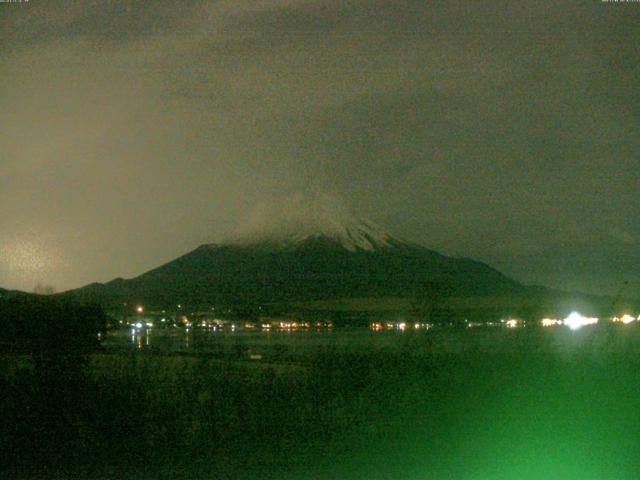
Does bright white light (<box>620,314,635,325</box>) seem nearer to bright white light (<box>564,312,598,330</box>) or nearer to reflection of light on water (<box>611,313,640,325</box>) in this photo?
reflection of light on water (<box>611,313,640,325</box>)

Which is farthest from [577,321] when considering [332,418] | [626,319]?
[332,418]

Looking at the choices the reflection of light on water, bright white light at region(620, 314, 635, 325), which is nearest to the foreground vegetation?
the reflection of light on water

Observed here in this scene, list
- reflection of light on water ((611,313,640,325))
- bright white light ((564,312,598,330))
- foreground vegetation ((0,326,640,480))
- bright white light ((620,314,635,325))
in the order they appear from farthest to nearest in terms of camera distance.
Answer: bright white light ((564,312,598,330)) < bright white light ((620,314,635,325)) < reflection of light on water ((611,313,640,325)) < foreground vegetation ((0,326,640,480))

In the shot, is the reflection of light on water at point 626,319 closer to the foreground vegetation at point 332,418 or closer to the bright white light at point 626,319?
the bright white light at point 626,319

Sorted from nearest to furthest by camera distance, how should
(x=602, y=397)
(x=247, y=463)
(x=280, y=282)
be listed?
(x=247, y=463), (x=602, y=397), (x=280, y=282)

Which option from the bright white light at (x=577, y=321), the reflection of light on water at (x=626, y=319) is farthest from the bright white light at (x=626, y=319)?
the bright white light at (x=577, y=321)

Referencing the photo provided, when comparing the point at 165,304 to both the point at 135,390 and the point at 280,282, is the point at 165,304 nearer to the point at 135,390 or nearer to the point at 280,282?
the point at 280,282

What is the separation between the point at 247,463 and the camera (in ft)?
40.0

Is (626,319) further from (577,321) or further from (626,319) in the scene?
(577,321)

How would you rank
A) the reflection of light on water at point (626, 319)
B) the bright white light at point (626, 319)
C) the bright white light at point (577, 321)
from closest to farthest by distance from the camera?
the reflection of light on water at point (626, 319) → the bright white light at point (626, 319) → the bright white light at point (577, 321)

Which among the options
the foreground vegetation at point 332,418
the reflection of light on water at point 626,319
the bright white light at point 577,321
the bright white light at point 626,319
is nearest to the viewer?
the foreground vegetation at point 332,418

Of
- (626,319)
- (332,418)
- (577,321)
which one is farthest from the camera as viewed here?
(577,321)

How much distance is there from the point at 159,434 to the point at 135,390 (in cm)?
161

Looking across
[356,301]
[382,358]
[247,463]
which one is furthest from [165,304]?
[247,463]
